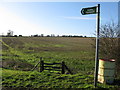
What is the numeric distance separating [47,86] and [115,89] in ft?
8.55

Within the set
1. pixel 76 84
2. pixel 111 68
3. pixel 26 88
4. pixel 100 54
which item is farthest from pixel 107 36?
pixel 26 88

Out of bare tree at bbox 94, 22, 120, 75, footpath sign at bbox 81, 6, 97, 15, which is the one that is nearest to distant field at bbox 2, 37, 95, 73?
bare tree at bbox 94, 22, 120, 75

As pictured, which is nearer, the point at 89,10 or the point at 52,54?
the point at 89,10

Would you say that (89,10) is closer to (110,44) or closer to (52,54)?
(110,44)

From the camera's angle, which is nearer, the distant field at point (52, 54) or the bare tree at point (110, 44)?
the bare tree at point (110, 44)

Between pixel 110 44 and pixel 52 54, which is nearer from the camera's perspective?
pixel 110 44

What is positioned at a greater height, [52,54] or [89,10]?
[89,10]

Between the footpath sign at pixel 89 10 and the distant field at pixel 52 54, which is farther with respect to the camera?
the distant field at pixel 52 54

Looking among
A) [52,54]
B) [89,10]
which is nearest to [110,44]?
[89,10]

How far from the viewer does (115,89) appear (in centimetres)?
500

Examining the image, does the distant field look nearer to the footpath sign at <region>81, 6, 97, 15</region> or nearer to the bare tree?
the bare tree

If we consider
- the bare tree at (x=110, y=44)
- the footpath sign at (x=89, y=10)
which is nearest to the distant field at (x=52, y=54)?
the bare tree at (x=110, y=44)

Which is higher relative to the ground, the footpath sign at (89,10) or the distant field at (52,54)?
the footpath sign at (89,10)

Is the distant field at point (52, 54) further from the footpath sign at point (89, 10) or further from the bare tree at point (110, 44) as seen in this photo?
the footpath sign at point (89, 10)
